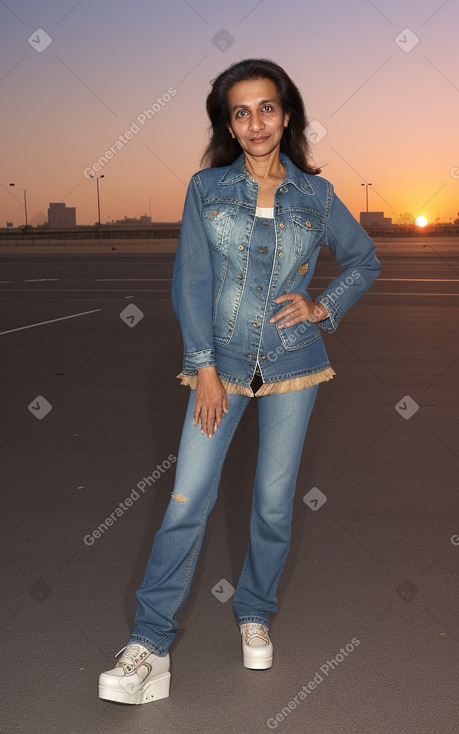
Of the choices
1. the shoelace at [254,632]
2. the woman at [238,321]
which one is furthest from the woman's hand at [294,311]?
the shoelace at [254,632]

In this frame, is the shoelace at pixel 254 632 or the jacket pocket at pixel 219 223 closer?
the jacket pocket at pixel 219 223

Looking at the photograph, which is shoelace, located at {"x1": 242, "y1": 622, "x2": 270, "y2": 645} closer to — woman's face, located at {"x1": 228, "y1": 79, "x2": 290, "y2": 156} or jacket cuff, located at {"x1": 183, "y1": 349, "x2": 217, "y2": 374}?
jacket cuff, located at {"x1": 183, "y1": 349, "x2": 217, "y2": 374}

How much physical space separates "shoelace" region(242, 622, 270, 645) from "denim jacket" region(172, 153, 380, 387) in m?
0.98

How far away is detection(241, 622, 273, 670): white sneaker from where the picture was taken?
12.2 feet

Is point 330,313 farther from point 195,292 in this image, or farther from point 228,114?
point 228,114

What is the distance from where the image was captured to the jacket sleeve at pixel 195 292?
11.3 ft

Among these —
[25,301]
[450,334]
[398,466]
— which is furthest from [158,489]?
[25,301]

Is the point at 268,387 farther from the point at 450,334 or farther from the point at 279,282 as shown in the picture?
the point at 450,334

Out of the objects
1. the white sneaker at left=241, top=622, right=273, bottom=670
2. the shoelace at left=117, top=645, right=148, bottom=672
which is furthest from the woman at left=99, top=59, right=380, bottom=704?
the white sneaker at left=241, top=622, right=273, bottom=670

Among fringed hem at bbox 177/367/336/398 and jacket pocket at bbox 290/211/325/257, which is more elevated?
jacket pocket at bbox 290/211/325/257

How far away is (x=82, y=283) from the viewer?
26328 mm

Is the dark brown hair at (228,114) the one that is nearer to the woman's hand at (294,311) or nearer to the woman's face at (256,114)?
the woman's face at (256,114)

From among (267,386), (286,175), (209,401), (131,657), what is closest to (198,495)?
(209,401)

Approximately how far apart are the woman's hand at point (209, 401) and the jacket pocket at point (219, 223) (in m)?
0.45
